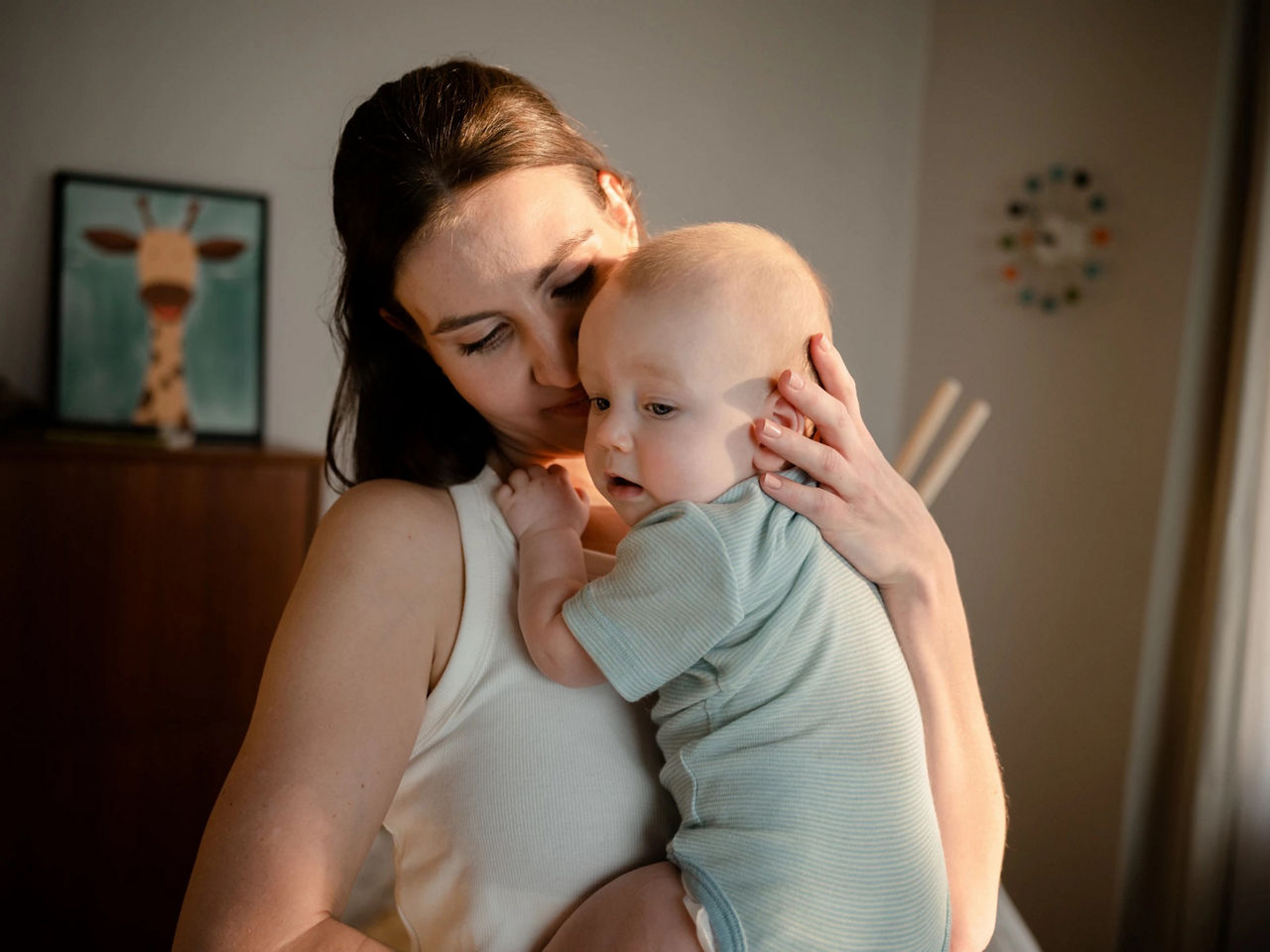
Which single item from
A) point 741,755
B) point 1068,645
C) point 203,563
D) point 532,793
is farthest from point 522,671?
point 1068,645

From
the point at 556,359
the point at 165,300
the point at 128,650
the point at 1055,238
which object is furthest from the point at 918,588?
the point at 165,300

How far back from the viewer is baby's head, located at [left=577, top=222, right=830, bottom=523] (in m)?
1.00

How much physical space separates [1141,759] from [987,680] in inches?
27.8

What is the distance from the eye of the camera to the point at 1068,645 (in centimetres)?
294

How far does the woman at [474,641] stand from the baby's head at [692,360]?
0.12 ft

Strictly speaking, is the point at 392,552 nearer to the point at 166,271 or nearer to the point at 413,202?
the point at 413,202

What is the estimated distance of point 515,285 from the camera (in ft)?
3.61

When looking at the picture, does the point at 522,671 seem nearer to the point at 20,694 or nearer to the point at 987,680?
the point at 20,694

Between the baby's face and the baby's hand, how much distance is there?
129 millimetres

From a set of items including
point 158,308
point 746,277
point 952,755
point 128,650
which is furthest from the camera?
point 158,308

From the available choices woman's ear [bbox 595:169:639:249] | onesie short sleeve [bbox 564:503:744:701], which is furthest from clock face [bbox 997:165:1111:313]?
onesie short sleeve [bbox 564:503:744:701]

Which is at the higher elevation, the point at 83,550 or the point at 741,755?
the point at 741,755

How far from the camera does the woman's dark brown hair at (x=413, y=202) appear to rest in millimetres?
1104

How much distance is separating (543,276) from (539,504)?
0.25 metres
